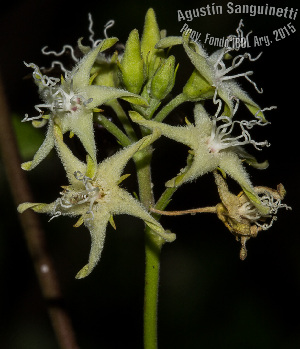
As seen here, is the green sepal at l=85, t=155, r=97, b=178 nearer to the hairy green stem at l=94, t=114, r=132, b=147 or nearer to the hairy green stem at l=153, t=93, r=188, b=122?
the hairy green stem at l=94, t=114, r=132, b=147

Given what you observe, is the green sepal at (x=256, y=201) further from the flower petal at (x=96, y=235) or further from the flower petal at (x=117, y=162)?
the flower petal at (x=96, y=235)

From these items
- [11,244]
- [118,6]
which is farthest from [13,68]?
[11,244]

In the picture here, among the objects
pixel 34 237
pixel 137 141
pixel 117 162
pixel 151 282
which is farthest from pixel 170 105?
pixel 34 237

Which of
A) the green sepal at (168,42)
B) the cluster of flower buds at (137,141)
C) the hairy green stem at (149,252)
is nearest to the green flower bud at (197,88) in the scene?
the cluster of flower buds at (137,141)

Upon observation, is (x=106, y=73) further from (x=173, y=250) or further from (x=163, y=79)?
(x=173, y=250)

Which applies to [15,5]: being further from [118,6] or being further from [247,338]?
[247,338]
